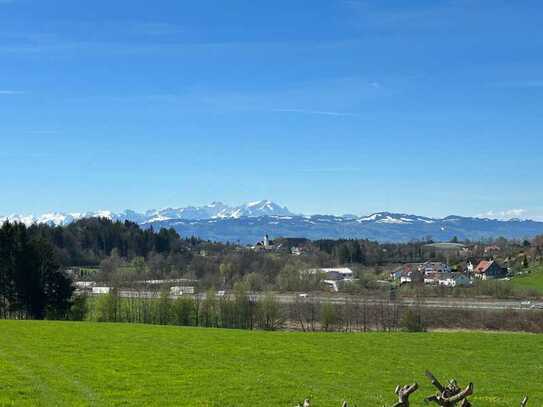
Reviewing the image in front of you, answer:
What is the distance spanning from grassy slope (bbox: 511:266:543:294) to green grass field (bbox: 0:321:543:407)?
76743mm

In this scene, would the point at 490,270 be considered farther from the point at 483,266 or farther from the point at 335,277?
the point at 335,277

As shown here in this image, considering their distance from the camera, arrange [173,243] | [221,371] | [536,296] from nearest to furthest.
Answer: [221,371]
[536,296]
[173,243]

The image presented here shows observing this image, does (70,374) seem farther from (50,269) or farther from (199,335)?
(50,269)

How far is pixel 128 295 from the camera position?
3024 inches

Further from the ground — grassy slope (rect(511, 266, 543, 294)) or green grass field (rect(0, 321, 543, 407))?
green grass field (rect(0, 321, 543, 407))

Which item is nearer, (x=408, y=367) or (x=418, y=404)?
(x=418, y=404)

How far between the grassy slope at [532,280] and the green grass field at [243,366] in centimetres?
7674

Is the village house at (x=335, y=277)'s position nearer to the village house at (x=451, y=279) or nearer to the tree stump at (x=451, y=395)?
the village house at (x=451, y=279)

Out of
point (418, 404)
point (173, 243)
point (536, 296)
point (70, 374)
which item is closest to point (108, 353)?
point (70, 374)

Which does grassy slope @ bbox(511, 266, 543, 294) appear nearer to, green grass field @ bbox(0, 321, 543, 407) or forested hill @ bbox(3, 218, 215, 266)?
green grass field @ bbox(0, 321, 543, 407)

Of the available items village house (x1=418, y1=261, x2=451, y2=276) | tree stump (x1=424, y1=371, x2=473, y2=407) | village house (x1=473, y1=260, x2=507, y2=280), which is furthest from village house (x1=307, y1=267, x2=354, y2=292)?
tree stump (x1=424, y1=371, x2=473, y2=407)

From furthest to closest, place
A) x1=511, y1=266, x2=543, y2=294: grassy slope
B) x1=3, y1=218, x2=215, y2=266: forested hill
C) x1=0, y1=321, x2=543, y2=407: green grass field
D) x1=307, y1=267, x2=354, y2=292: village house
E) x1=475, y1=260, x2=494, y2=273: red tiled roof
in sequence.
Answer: x1=3, y1=218, x2=215, y2=266: forested hill, x1=475, y1=260, x2=494, y2=273: red tiled roof, x1=307, y1=267, x2=354, y2=292: village house, x1=511, y1=266, x2=543, y2=294: grassy slope, x1=0, y1=321, x2=543, y2=407: green grass field

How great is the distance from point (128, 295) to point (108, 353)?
5025 cm

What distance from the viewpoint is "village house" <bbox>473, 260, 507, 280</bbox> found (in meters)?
149
